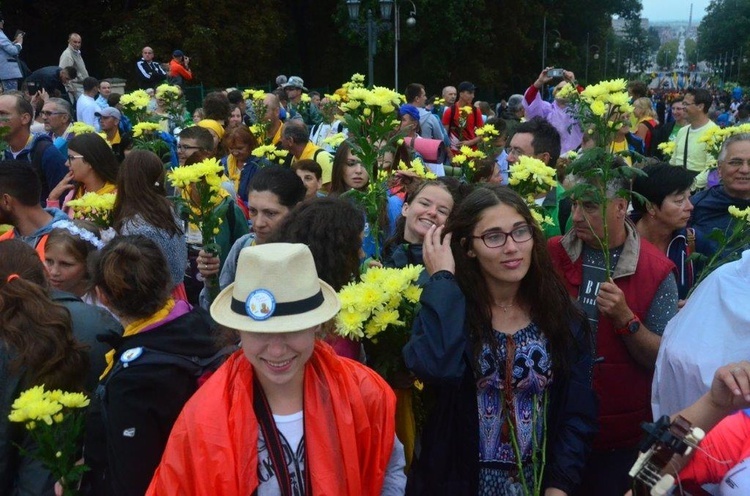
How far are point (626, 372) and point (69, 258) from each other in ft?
10.1

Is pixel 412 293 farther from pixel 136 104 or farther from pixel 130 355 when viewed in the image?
pixel 136 104

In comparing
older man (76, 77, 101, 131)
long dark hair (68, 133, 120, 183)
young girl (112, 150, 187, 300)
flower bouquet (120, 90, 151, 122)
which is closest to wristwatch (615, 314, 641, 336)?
young girl (112, 150, 187, 300)

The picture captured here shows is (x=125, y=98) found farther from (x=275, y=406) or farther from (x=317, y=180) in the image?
(x=275, y=406)

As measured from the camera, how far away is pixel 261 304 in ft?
7.91

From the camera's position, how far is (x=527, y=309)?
306 cm

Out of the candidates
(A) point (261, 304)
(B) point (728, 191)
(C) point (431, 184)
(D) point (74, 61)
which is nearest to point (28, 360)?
→ (A) point (261, 304)

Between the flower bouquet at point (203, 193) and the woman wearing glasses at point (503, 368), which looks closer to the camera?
the woman wearing glasses at point (503, 368)

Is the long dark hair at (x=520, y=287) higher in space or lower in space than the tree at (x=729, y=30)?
lower

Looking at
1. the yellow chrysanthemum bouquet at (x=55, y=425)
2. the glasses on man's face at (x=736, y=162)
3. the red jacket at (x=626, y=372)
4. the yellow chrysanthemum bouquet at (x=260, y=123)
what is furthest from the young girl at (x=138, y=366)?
the yellow chrysanthemum bouquet at (x=260, y=123)

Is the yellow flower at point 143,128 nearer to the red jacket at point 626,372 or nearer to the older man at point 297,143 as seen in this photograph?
the older man at point 297,143

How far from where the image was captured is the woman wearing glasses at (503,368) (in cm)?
290

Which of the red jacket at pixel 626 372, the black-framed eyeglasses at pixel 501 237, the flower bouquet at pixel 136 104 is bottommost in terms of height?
the red jacket at pixel 626 372

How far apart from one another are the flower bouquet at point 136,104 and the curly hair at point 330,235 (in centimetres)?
485

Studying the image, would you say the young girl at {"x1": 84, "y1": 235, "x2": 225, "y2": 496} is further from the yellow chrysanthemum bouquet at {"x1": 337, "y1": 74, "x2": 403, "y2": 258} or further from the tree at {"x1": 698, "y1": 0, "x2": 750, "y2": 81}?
the tree at {"x1": 698, "y1": 0, "x2": 750, "y2": 81}
